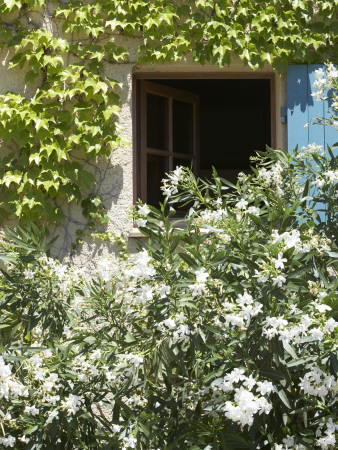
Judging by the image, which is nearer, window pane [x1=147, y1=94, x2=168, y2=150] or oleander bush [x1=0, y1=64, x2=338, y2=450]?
oleander bush [x1=0, y1=64, x2=338, y2=450]

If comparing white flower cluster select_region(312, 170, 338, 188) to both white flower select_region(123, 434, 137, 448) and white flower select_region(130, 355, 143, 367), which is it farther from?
white flower select_region(123, 434, 137, 448)

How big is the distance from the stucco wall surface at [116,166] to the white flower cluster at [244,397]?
228cm

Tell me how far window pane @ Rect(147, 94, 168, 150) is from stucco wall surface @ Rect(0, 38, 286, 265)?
44 centimetres

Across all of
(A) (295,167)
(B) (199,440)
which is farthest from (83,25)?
(B) (199,440)

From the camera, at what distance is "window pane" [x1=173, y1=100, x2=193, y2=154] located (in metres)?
5.48

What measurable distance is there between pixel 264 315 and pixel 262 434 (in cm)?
52

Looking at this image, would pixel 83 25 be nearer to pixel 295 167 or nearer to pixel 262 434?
pixel 295 167

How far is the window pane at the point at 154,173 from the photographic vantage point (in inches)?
199

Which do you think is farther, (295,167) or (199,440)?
(295,167)

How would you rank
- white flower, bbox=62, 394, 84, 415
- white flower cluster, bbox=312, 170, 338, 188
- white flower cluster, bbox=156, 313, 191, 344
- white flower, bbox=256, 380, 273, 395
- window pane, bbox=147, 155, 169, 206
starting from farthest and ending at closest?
window pane, bbox=147, 155, 169, 206
white flower cluster, bbox=312, 170, 338, 188
white flower, bbox=62, 394, 84, 415
white flower cluster, bbox=156, 313, 191, 344
white flower, bbox=256, 380, 273, 395

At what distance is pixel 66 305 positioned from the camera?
289cm

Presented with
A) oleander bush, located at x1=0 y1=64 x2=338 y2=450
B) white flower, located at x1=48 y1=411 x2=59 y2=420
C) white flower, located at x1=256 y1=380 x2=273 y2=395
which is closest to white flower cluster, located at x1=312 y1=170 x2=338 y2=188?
oleander bush, located at x1=0 y1=64 x2=338 y2=450

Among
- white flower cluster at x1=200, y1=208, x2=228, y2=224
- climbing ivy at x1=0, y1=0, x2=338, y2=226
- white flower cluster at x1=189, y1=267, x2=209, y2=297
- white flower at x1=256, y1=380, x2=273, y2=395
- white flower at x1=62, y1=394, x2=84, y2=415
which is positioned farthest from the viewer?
climbing ivy at x1=0, y1=0, x2=338, y2=226

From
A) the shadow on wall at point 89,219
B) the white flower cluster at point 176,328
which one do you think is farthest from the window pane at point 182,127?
the white flower cluster at point 176,328
